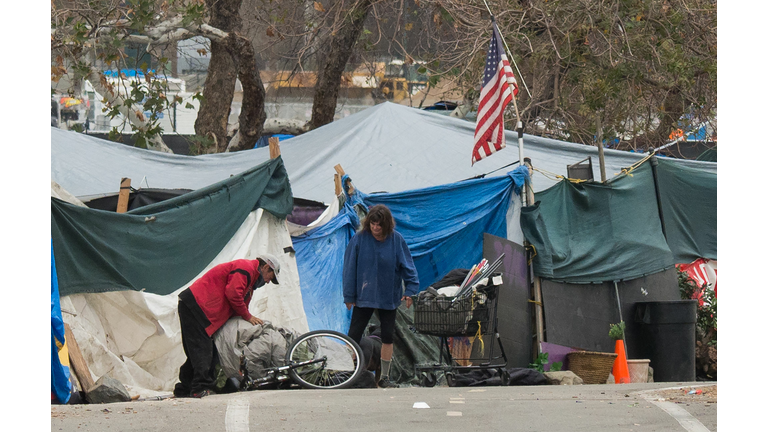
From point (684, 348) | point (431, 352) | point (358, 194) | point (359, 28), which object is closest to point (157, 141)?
point (359, 28)

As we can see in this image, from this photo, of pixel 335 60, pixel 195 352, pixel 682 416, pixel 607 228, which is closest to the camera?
pixel 682 416

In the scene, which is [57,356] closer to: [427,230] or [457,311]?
[457,311]

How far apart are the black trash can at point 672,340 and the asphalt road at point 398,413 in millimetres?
3184

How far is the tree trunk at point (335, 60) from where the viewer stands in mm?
16625

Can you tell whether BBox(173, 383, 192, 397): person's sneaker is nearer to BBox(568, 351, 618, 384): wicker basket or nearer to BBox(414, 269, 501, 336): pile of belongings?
BBox(414, 269, 501, 336): pile of belongings

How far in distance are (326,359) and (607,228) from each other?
192 inches

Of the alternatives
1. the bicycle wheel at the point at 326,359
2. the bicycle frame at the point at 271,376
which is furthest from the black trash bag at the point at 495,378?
the bicycle frame at the point at 271,376

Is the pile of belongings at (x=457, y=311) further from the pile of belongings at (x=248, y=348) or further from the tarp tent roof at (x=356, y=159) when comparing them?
the tarp tent roof at (x=356, y=159)

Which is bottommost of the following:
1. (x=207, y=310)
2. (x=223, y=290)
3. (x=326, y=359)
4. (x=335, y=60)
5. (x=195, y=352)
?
(x=326, y=359)

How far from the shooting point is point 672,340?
10.7 m

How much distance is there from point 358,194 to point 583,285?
306 centimetres

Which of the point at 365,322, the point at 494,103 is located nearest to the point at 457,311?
the point at 365,322

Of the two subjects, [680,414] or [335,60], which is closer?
[680,414]

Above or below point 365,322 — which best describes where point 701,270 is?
above
